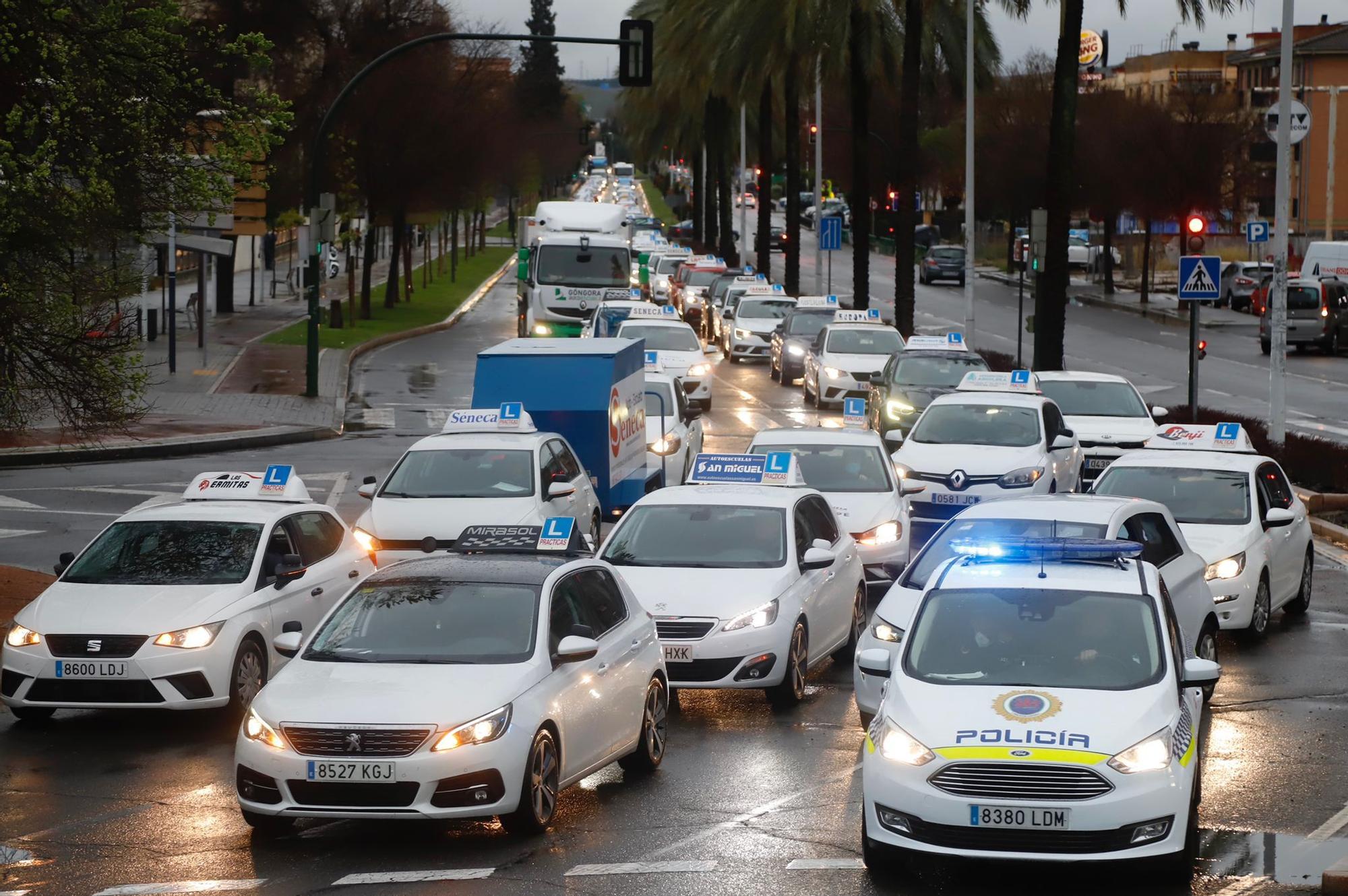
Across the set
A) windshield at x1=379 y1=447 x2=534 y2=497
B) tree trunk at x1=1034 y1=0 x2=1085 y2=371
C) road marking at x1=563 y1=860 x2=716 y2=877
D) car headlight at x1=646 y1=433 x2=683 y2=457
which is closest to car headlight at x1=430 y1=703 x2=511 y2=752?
road marking at x1=563 y1=860 x2=716 y2=877

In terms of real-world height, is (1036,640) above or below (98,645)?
above

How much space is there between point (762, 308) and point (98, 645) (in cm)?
3779

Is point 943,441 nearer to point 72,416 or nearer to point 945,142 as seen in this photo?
point 72,416

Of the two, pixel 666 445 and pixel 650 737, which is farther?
pixel 666 445

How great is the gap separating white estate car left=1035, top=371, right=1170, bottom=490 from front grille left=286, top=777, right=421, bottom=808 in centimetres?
1638

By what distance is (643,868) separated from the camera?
896cm

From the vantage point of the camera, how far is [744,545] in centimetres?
1384

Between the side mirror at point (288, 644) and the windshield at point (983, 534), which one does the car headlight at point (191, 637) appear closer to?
the side mirror at point (288, 644)

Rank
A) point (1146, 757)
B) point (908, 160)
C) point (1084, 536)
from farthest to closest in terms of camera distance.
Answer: point (908, 160) → point (1084, 536) → point (1146, 757)

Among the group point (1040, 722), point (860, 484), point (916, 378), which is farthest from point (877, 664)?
point (916, 378)

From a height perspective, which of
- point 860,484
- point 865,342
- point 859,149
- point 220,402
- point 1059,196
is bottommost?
point 220,402

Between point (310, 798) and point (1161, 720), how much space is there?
13.6 feet

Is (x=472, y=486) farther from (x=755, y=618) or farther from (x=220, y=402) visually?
(x=220, y=402)

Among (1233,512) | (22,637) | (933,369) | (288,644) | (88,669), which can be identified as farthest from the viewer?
(933,369)
